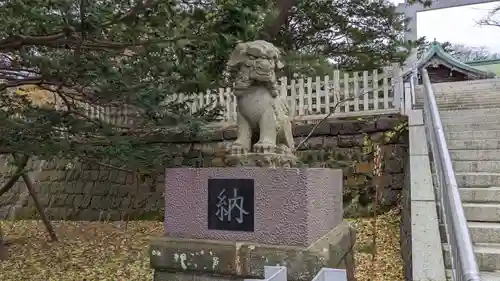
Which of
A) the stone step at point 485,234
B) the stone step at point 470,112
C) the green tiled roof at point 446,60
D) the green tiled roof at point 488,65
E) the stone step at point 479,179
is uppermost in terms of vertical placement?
the green tiled roof at point 488,65

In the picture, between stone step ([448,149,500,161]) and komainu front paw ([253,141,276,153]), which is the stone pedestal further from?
stone step ([448,149,500,161])

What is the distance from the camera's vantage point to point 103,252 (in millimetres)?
6824

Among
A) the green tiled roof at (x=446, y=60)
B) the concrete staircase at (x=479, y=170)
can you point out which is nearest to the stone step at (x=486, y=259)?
the concrete staircase at (x=479, y=170)

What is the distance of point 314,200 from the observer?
111 inches

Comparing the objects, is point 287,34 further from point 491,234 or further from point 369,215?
point 491,234

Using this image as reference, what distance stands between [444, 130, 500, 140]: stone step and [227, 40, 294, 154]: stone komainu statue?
3.29 metres

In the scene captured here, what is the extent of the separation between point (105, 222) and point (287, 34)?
5521mm

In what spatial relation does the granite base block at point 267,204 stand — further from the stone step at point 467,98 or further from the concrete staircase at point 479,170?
Answer: the stone step at point 467,98

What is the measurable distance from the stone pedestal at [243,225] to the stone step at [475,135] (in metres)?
3.09

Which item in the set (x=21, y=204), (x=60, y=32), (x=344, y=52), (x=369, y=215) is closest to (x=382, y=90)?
(x=369, y=215)

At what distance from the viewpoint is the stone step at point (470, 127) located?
553 centimetres

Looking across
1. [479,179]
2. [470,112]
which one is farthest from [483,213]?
[470,112]

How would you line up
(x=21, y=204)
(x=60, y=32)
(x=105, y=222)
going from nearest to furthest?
(x=60, y=32) < (x=105, y=222) < (x=21, y=204)

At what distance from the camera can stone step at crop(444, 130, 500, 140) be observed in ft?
17.1
